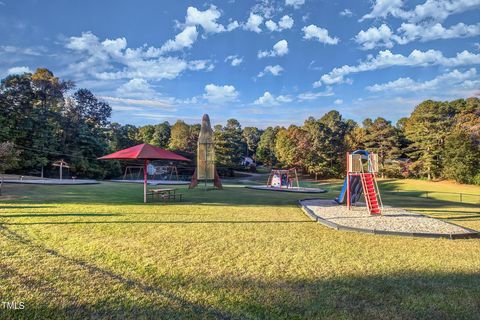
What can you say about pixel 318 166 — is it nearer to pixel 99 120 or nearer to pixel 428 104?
pixel 428 104

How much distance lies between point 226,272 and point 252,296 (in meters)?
0.77

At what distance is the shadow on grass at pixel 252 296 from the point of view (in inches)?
114

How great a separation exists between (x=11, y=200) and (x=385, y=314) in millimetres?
12109

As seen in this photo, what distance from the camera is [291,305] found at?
308cm

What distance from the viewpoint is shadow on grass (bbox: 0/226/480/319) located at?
9.48ft

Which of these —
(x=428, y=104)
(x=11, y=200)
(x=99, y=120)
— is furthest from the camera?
(x=99, y=120)

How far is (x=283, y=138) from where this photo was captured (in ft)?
144

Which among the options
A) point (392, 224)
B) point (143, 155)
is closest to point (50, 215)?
point (143, 155)

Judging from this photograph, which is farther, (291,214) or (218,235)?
(291,214)

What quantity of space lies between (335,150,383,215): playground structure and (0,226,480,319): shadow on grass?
544 centimetres

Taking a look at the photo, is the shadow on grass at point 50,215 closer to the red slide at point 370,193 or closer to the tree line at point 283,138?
the red slide at point 370,193

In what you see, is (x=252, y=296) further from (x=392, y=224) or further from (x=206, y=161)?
(x=206, y=161)

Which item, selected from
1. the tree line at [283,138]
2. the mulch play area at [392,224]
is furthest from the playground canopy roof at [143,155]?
the tree line at [283,138]

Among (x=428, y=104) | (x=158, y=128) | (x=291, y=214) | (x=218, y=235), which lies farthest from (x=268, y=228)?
(x=158, y=128)
